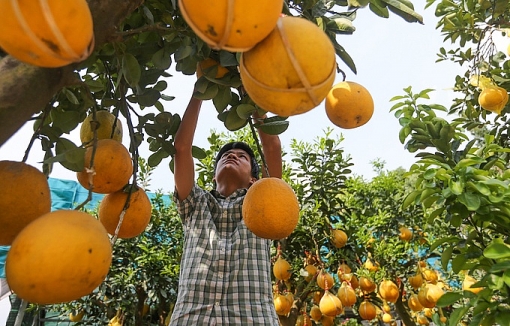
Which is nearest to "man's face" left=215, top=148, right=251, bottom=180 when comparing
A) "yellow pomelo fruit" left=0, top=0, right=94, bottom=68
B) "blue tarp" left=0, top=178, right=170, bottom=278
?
"yellow pomelo fruit" left=0, top=0, right=94, bottom=68

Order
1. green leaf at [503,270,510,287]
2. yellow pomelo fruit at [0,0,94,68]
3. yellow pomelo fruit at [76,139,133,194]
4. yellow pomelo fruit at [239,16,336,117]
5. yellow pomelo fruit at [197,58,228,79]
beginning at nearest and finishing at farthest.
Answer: yellow pomelo fruit at [0,0,94,68]
yellow pomelo fruit at [239,16,336,117]
yellow pomelo fruit at [76,139,133,194]
yellow pomelo fruit at [197,58,228,79]
green leaf at [503,270,510,287]

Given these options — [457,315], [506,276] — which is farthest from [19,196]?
[457,315]

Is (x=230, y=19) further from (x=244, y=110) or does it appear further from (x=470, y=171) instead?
(x=470, y=171)

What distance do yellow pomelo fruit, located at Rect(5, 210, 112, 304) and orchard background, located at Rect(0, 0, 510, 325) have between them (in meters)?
0.17

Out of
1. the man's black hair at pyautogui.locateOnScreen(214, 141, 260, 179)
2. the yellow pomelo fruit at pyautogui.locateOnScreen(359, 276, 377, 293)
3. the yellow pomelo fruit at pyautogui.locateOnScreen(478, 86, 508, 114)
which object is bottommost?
the yellow pomelo fruit at pyautogui.locateOnScreen(359, 276, 377, 293)

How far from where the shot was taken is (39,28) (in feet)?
2.02

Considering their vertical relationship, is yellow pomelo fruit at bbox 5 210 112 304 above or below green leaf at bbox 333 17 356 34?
below

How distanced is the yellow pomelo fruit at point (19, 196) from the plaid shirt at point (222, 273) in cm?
140

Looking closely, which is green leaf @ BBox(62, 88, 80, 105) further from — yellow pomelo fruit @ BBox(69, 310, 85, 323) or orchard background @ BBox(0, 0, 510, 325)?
yellow pomelo fruit @ BBox(69, 310, 85, 323)

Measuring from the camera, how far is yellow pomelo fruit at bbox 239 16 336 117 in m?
0.74

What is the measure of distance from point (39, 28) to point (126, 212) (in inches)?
25.0

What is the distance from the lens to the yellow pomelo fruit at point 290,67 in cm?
74

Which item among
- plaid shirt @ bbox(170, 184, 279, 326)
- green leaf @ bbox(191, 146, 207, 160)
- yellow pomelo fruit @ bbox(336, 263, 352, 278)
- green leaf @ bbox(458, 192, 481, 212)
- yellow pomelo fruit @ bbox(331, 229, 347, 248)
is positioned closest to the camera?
green leaf @ bbox(458, 192, 481, 212)

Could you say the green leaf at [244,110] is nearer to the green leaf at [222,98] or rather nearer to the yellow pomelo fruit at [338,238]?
the green leaf at [222,98]
